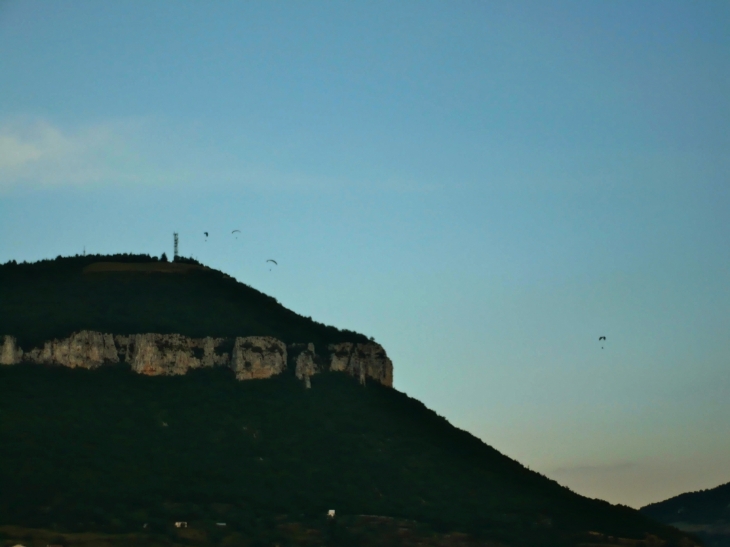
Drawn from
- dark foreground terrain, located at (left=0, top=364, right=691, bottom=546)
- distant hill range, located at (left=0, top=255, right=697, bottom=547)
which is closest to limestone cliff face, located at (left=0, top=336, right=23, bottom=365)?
distant hill range, located at (left=0, top=255, right=697, bottom=547)

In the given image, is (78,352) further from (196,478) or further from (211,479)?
(211,479)

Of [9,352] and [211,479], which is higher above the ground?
[9,352]

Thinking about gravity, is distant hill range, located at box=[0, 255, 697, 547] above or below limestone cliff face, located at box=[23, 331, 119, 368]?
below

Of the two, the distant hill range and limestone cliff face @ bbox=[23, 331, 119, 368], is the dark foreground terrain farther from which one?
limestone cliff face @ bbox=[23, 331, 119, 368]

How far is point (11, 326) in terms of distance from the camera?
7825 inches

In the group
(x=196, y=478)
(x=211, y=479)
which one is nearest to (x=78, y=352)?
(x=196, y=478)

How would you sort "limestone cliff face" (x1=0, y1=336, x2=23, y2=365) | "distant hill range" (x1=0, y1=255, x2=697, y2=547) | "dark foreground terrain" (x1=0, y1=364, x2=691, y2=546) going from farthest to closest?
"limestone cliff face" (x1=0, y1=336, x2=23, y2=365) → "dark foreground terrain" (x1=0, y1=364, x2=691, y2=546) → "distant hill range" (x1=0, y1=255, x2=697, y2=547)

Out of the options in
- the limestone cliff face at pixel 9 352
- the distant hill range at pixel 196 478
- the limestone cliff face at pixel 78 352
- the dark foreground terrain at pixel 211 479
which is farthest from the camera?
the limestone cliff face at pixel 78 352

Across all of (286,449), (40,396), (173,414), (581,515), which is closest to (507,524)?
(581,515)

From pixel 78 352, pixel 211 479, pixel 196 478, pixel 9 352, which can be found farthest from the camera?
pixel 78 352

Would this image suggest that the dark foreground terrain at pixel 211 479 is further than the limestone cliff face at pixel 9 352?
No

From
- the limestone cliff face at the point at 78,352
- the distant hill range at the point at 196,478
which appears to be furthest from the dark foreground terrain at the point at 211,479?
the limestone cliff face at the point at 78,352

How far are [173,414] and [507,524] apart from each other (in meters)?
45.1

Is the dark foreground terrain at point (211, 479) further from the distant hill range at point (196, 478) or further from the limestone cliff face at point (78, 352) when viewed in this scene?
the limestone cliff face at point (78, 352)
